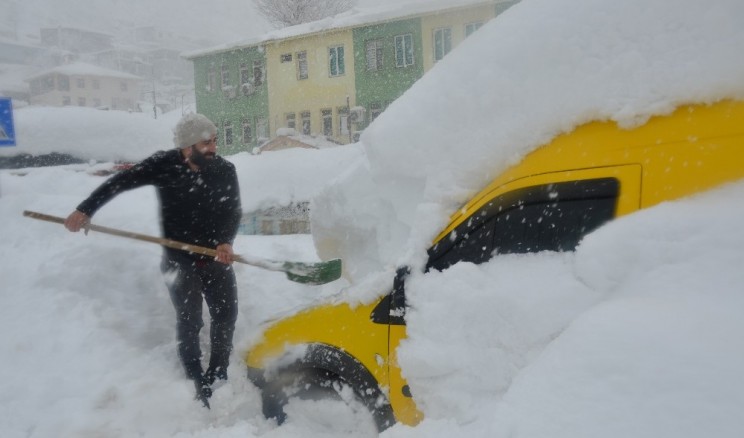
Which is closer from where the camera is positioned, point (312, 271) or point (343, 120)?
point (312, 271)

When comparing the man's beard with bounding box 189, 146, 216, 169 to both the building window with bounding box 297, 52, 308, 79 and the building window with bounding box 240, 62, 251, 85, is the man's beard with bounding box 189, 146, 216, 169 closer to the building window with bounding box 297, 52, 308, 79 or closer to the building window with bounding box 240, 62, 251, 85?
the building window with bounding box 297, 52, 308, 79

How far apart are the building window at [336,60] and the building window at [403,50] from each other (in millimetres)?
2979

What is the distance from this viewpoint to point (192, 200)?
3395mm

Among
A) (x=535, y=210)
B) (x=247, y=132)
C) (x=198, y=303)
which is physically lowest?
(x=198, y=303)

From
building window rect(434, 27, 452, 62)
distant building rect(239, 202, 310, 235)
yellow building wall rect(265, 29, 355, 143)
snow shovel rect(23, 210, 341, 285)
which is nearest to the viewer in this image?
snow shovel rect(23, 210, 341, 285)

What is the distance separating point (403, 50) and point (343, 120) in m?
4.62

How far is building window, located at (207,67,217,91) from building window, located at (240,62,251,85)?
7.20 ft

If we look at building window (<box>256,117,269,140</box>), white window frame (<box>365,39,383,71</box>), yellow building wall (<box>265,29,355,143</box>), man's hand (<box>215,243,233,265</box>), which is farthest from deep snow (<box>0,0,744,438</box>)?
building window (<box>256,117,269,140</box>)

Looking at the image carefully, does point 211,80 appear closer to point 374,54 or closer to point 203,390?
point 374,54

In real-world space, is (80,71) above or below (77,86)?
above

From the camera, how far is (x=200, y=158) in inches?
132

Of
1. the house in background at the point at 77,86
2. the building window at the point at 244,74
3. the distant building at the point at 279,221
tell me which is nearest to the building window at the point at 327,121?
the building window at the point at 244,74

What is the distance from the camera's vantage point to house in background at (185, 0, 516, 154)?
2253 cm

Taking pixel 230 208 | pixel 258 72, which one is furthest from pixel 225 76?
pixel 230 208
